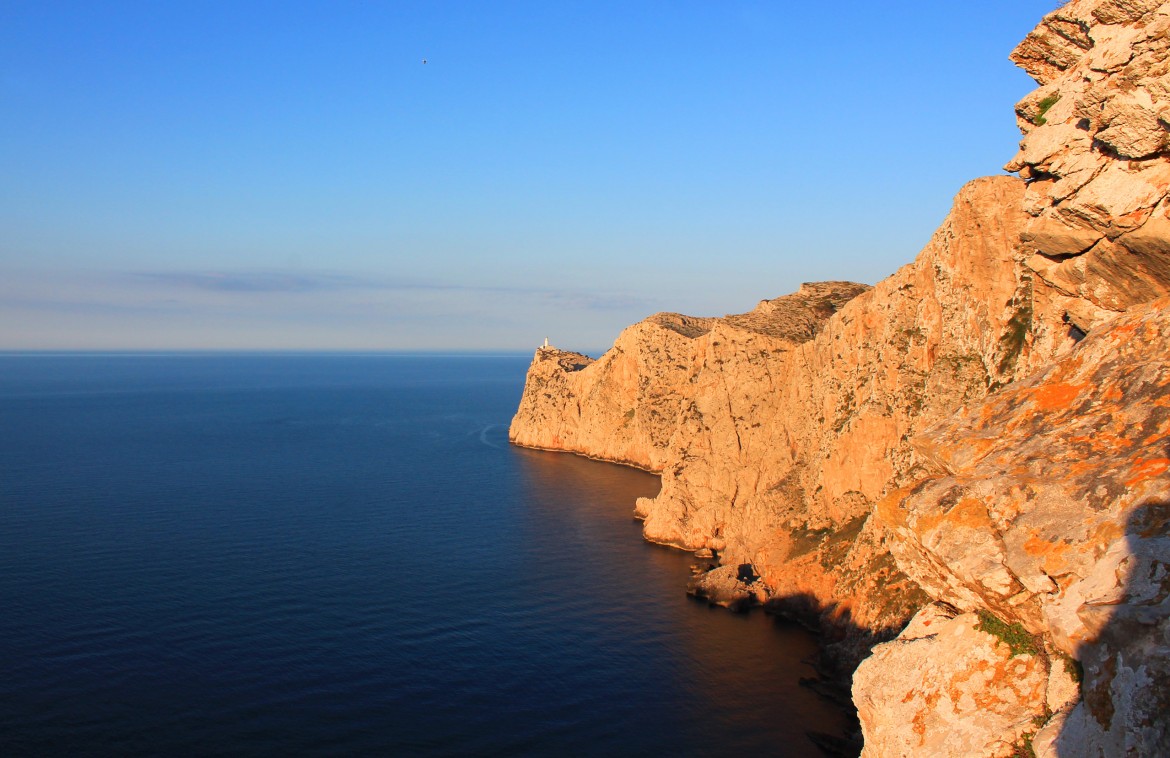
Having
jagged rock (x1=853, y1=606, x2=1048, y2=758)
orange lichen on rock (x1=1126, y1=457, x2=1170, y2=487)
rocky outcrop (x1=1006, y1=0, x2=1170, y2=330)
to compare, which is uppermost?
rocky outcrop (x1=1006, y1=0, x2=1170, y2=330)

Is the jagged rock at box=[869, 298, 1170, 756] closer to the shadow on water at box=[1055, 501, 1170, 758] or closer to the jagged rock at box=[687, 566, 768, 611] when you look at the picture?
the shadow on water at box=[1055, 501, 1170, 758]

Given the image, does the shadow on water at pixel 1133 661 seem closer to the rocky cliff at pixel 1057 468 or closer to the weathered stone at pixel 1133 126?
the rocky cliff at pixel 1057 468

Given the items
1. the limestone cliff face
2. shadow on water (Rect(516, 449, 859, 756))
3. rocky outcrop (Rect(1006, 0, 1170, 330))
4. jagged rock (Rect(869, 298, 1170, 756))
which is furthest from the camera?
the limestone cliff face

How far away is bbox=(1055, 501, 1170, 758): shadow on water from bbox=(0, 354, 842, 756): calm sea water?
2879 cm

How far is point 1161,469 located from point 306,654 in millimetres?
50111

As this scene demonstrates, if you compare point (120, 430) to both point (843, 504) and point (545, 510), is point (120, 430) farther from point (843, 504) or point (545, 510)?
point (843, 504)

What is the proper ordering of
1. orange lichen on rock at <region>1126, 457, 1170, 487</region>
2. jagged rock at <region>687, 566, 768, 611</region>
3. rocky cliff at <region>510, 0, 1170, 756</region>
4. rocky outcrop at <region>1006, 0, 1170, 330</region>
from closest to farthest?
rocky cliff at <region>510, 0, 1170, 756</region>
orange lichen on rock at <region>1126, 457, 1170, 487</region>
rocky outcrop at <region>1006, 0, 1170, 330</region>
jagged rock at <region>687, 566, 768, 611</region>

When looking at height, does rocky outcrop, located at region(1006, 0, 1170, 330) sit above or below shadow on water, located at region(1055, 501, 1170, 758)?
above

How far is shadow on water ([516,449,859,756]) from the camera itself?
47750 mm

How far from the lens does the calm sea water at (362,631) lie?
46.2m

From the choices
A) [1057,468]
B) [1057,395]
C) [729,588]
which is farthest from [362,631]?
[1057,468]

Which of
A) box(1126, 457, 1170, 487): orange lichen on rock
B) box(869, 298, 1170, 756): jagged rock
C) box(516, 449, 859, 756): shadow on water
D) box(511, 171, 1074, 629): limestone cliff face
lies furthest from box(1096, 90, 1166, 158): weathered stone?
box(516, 449, 859, 756): shadow on water

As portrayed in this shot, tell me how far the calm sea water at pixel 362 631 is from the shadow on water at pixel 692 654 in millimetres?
203

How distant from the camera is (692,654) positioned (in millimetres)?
59344
